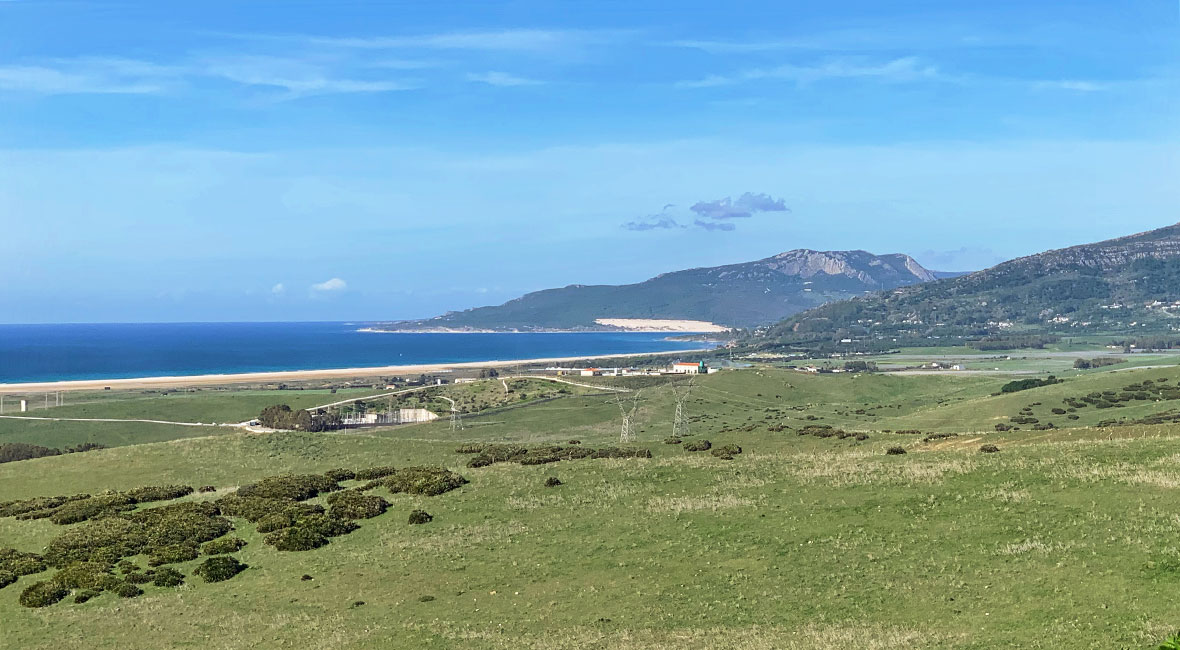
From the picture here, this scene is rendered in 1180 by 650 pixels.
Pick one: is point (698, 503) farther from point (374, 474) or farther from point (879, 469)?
point (374, 474)

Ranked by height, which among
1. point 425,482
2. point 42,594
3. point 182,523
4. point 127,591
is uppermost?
point 425,482

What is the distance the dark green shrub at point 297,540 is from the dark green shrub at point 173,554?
2.71 metres

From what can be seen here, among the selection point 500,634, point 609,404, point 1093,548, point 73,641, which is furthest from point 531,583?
point 609,404

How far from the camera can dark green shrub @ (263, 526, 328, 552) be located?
34.7 meters

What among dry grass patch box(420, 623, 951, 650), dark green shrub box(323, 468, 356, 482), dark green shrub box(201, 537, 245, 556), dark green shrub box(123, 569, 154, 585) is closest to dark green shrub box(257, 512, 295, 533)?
dark green shrub box(201, 537, 245, 556)

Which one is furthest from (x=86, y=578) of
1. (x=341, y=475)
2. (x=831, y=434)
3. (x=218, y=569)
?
(x=831, y=434)

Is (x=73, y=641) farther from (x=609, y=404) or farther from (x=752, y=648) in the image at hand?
(x=609, y=404)

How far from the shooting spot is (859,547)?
30250mm

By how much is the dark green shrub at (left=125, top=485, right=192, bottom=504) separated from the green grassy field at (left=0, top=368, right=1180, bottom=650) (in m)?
5.21

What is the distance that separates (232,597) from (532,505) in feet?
43.8

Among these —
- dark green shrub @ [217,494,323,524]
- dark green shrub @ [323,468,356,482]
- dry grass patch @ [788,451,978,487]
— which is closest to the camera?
dry grass patch @ [788,451,978,487]

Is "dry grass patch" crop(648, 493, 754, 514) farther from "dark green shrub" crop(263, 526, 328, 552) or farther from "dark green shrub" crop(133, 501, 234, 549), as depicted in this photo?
"dark green shrub" crop(133, 501, 234, 549)

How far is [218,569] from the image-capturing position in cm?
3203

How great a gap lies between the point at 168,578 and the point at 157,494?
1642cm
